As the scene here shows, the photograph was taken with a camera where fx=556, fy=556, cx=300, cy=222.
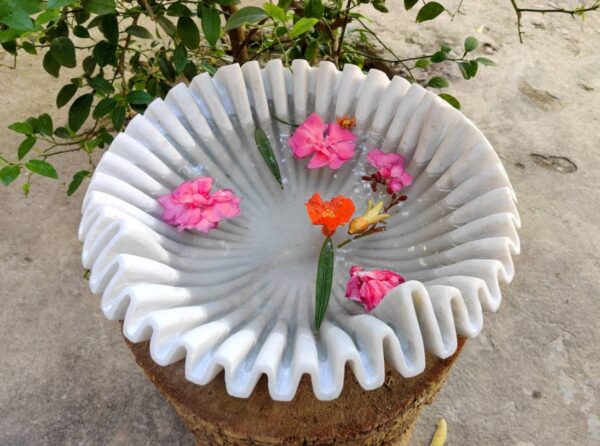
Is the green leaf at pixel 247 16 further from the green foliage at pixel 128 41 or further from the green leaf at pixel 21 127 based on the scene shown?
the green leaf at pixel 21 127

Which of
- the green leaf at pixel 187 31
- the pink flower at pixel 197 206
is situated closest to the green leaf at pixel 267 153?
the pink flower at pixel 197 206

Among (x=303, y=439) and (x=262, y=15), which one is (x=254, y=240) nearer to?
(x=303, y=439)

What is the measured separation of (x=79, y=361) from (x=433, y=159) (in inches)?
40.8

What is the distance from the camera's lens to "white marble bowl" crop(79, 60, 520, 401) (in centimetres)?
72

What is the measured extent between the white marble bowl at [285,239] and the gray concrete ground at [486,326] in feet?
1.99

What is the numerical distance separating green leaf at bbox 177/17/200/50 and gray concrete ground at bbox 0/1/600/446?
2.49 feet

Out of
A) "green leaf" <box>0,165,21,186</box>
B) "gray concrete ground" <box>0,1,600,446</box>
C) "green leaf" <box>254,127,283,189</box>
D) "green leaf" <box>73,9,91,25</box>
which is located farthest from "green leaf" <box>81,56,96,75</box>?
"green leaf" <box>254,127,283,189</box>

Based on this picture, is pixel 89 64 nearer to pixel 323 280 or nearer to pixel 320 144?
pixel 320 144

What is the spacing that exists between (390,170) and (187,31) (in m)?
0.58

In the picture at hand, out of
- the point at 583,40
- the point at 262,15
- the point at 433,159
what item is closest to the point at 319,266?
the point at 433,159

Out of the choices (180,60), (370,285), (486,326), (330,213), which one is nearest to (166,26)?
(180,60)

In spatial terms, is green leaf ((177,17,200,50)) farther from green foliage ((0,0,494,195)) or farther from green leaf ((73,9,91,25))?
green leaf ((73,9,91,25))

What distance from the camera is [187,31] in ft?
4.08

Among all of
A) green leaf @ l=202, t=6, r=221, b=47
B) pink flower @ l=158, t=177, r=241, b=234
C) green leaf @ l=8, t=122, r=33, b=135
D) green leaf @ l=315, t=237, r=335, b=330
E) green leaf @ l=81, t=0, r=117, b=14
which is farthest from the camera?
green leaf @ l=8, t=122, r=33, b=135
